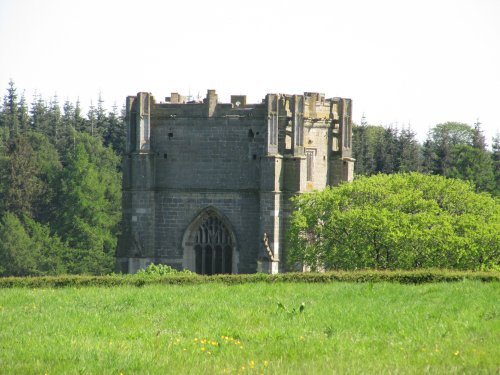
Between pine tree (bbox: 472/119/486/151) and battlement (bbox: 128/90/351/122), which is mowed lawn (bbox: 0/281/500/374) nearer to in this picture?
battlement (bbox: 128/90/351/122)

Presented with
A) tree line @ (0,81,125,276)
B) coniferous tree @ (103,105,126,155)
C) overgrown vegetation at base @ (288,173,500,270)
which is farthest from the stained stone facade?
coniferous tree @ (103,105,126,155)

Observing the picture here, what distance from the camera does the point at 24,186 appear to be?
9000 cm

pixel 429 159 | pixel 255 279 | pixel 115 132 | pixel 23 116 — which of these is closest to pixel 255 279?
pixel 255 279

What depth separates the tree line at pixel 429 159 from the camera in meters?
85.0

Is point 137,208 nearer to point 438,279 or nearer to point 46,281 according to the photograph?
point 46,281

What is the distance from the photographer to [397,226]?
4444 centimetres

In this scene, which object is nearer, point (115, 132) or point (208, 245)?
point (208, 245)

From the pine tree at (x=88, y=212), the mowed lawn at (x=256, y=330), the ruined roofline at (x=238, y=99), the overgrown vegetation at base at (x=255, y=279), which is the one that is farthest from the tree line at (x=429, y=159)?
the mowed lawn at (x=256, y=330)

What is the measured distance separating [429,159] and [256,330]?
7251 cm

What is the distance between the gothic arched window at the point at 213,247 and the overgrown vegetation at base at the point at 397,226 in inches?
165

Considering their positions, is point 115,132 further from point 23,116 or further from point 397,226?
point 397,226

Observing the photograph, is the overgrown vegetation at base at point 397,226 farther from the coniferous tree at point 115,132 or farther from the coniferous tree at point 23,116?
the coniferous tree at point 23,116

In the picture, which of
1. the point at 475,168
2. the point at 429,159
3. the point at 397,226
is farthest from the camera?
the point at 429,159

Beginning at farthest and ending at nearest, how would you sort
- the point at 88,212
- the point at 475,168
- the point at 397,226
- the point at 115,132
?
Result: 1. the point at 115,132
2. the point at 88,212
3. the point at 475,168
4. the point at 397,226
